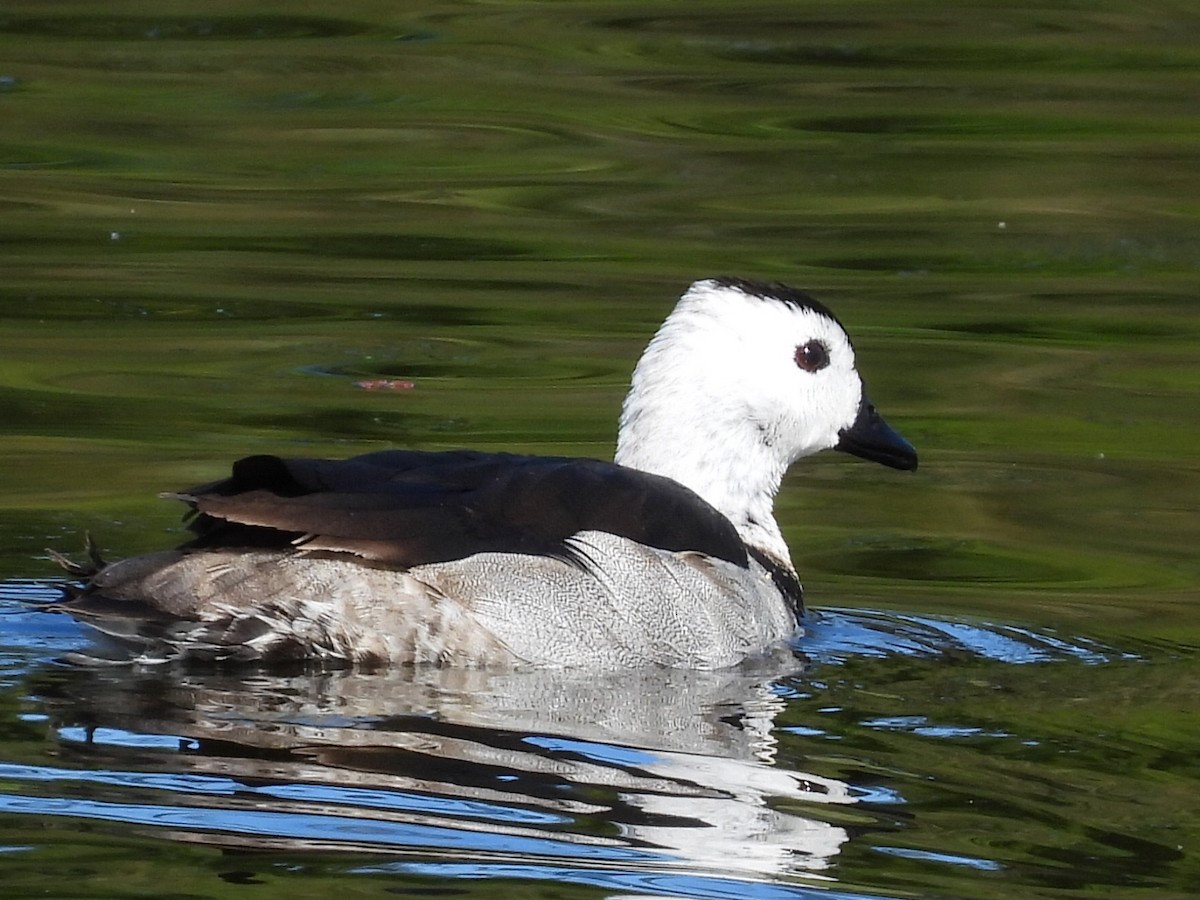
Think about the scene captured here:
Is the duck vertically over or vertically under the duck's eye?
under

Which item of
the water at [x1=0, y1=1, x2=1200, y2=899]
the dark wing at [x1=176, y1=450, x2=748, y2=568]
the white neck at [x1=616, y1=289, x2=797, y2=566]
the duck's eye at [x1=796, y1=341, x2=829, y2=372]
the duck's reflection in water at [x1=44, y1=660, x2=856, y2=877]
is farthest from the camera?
the duck's eye at [x1=796, y1=341, x2=829, y2=372]

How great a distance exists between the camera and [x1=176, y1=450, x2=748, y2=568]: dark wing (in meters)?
6.77

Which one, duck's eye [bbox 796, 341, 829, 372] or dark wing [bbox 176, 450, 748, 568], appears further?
duck's eye [bbox 796, 341, 829, 372]

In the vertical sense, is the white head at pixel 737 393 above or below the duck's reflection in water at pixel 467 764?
above

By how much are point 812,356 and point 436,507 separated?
1711mm

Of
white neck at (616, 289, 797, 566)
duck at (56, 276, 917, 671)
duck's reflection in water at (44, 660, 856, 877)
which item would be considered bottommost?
duck's reflection in water at (44, 660, 856, 877)

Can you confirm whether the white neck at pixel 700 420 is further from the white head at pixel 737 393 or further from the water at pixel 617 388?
the water at pixel 617 388

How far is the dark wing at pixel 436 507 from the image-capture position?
266 inches

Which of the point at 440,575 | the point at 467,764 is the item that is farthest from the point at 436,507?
the point at 467,764

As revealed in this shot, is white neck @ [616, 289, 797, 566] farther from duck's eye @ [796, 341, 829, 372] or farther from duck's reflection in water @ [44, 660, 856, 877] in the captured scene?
duck's reflection in water @ [44, 660, 856, 877]

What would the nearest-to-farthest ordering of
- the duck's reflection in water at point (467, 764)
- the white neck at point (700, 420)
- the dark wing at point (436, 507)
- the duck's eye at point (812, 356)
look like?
the duck's reflection in water at point (467, 764) → the dark wing at point (436, 507) → the white neck at point (700, 420) → the duck's eye at point (812, 356)

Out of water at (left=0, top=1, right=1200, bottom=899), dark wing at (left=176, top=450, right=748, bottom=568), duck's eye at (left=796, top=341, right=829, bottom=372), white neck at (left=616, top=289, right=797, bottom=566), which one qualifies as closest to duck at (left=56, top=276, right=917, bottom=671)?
dark wing at (left=176, top=450, right=748, bottom=568)

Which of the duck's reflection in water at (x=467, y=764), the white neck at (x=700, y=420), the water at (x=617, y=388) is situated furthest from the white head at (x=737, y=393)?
the duck's reflection in water at (x=467, y=764)

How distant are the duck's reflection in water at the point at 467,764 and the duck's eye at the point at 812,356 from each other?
1349 mm
